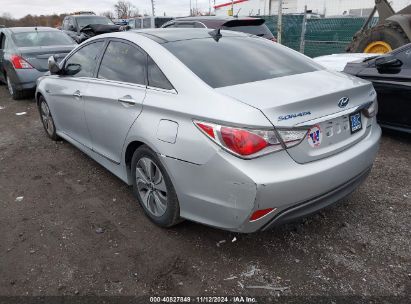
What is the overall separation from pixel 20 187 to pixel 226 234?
245cm

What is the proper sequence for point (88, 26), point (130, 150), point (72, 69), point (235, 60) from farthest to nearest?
point (88, 26) → point (72, 69) → point (130, 150) → point (235, 60)

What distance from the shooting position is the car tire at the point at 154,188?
2781 mm

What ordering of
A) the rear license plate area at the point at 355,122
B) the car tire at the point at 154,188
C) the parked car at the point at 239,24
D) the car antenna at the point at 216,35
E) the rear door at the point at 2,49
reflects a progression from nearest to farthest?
the rear license plate area at the point at 355,122
the car tire at the point at 154,188
the car antenna at the point at 216,35
the parked car at the point at 239,24
the rear door at the point at 2,49

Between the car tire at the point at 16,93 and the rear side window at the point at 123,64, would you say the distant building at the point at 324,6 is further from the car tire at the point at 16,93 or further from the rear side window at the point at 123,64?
the rear side window at the point at 123,64

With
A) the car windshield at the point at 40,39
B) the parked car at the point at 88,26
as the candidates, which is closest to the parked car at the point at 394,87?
the car windshield at the point at 40,39

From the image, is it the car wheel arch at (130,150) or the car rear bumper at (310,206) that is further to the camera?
the car wheel arch at (130,150)

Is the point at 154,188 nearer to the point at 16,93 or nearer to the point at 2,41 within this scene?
the point at 16,93

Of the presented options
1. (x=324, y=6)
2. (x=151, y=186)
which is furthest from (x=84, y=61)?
(x=324, y=6)

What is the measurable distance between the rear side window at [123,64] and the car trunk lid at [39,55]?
4.71m

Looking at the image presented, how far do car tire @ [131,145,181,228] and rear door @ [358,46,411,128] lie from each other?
3399mm

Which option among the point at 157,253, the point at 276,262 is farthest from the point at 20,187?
the point at 276,262

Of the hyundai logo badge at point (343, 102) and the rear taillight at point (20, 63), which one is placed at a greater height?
the hyundai logo badge at point (343, 102)

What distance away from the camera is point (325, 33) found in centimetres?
1259

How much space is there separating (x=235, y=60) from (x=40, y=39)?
23.5 ft
